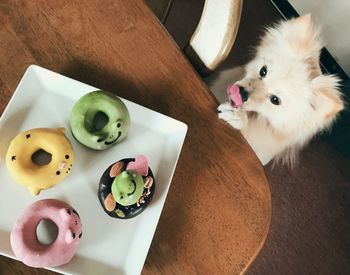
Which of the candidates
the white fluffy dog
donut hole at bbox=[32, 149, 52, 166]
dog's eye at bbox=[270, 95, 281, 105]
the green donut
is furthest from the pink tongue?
donut hole at bbox=[32, 149, 52, 166]

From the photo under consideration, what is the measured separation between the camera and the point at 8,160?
62 cm

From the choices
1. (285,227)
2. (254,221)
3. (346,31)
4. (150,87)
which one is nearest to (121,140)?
(150,87)

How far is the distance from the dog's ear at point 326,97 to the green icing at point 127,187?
473 millimetres

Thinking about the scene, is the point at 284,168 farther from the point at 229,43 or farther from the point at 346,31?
the point at 229,43

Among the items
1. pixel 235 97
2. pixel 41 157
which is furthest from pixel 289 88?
pixel 41 157

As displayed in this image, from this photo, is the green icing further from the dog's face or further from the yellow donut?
the dog's face

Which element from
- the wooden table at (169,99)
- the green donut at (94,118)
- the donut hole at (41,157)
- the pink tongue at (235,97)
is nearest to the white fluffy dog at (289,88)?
the pink tongue at (235,97)

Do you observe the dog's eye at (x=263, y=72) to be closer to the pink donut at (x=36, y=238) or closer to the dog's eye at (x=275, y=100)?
the dog's eye at (x=275, y=100)

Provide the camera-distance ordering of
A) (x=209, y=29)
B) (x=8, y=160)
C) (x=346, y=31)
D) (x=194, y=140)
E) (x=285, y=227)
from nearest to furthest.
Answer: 1. (x=8, y=160)
2. (x=194, y=140)
3. (x=209, y=29)
4. (x=285, y=227)
5. (x=346, y=31)

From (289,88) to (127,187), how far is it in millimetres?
486

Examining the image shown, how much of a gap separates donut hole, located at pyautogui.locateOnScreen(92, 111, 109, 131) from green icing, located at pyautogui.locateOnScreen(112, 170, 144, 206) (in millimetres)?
105

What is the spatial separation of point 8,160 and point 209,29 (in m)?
0.49

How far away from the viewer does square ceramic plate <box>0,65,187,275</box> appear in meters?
0.64

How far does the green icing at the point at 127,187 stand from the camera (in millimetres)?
601
